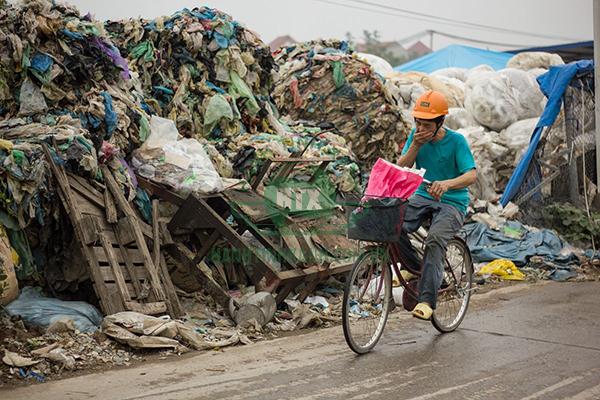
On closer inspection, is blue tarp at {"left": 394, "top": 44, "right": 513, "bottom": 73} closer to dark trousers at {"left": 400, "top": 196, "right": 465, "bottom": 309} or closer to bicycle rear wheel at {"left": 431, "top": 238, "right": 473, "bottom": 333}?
bicycle rear wheel at {"left": 431, "top": 238, "right": 473, "bottom": 333}

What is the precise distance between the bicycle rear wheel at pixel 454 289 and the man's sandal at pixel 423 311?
1.91 ft

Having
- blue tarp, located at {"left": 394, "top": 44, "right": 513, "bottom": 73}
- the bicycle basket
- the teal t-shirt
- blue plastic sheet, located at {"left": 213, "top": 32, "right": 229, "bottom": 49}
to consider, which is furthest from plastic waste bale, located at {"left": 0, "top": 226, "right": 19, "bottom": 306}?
blue tarp, located at {"left": 394, "top": 44, "right": 513, "bottom": 73}

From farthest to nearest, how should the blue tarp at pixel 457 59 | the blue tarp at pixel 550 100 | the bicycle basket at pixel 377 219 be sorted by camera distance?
the blue tarp at pixel 457 59 < the blue tarp at pixel 550 100 < the bicycle basket at pixel 377 219

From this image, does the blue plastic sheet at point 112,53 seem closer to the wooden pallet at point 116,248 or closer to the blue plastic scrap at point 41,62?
the blue plastic scrap at point 41,62

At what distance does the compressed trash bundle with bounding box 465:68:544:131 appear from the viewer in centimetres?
1539

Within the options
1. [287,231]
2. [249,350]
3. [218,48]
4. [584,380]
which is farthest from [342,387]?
[218,48]

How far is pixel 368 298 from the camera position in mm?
6852

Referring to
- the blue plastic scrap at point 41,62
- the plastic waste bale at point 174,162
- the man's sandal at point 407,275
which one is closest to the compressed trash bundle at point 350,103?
the plastic waste bale at point 174,162

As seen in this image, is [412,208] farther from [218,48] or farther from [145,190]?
[218,48]

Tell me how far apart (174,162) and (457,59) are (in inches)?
705

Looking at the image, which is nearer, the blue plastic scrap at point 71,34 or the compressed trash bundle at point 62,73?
the compressed trash bundle at point 62,73

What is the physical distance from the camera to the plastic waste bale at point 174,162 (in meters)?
8.52

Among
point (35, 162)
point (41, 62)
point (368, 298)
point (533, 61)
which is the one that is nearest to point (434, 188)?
point (368, 298)

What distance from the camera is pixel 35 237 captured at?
24.9ft
